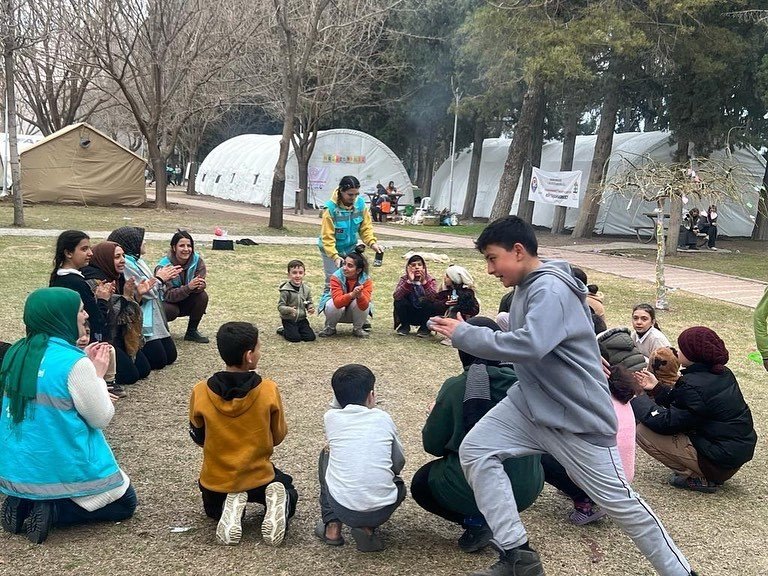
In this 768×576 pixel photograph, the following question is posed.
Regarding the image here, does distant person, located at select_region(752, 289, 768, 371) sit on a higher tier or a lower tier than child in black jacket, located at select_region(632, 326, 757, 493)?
higher

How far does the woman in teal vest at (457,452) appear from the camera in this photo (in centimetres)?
330

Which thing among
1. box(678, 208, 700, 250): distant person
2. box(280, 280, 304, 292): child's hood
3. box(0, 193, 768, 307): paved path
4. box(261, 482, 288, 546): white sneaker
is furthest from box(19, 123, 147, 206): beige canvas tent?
box(261, 482, 288, 546): white sneaker

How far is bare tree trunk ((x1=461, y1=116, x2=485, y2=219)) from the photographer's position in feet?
87.0

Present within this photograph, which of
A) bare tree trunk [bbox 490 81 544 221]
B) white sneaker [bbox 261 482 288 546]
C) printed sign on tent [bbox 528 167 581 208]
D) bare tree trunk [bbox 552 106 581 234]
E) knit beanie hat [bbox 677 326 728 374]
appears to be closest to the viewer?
white sneaker [bbox 261 482 288 546]

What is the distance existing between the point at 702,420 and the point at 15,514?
3473 mm

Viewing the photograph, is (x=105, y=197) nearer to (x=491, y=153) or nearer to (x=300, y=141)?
(x=300, y=141)

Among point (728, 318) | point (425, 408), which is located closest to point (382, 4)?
point (728, 318)

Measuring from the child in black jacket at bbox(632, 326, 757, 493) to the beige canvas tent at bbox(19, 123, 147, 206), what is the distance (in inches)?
861

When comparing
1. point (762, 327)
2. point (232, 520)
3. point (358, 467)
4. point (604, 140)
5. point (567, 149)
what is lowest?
point (232, 520)

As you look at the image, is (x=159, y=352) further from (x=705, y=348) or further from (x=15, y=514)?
(x=705, y=348)

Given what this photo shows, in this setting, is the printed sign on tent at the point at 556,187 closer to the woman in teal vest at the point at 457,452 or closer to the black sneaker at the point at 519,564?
the woman in teal vest at the point at 457,452

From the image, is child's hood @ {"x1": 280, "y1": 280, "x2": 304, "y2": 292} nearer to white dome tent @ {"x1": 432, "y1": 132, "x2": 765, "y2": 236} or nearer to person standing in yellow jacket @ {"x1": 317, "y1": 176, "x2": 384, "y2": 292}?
person standing in yellow jacket @ {"x1": 317, "y1": 176, "x2": 384, "y2": 292}

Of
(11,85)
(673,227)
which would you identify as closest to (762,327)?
(673,227)

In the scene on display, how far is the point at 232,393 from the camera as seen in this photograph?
3408mm
